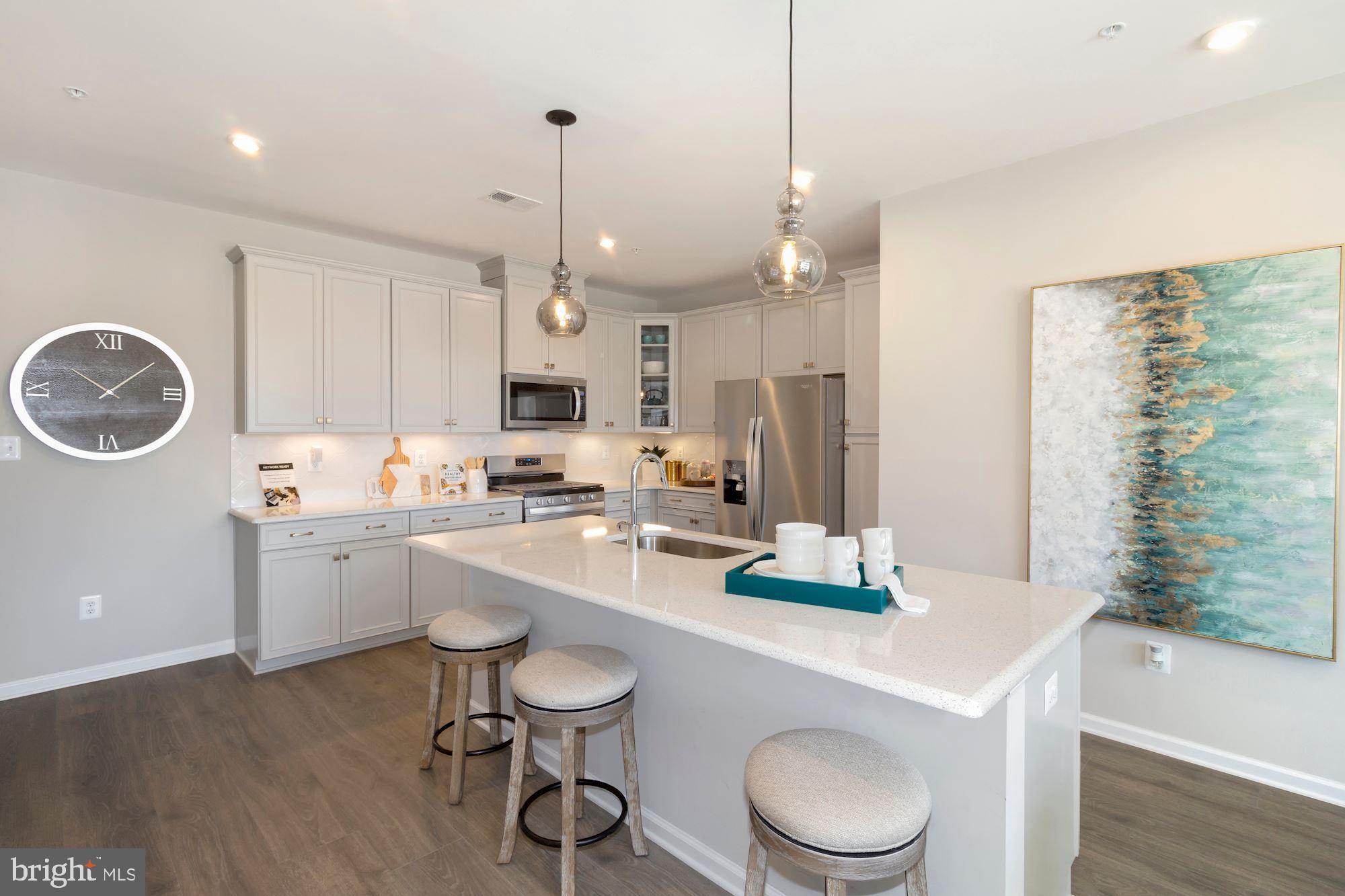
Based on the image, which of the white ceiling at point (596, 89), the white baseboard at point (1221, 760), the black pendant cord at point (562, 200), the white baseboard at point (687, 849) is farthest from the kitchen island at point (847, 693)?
the white ceiling at point (596, 89)

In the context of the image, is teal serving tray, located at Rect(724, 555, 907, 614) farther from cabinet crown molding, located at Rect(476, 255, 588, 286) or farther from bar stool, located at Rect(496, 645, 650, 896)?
cabinet crown molding, located at Rect(476, 255, 588, 286)

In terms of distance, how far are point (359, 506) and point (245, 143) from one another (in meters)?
2.08

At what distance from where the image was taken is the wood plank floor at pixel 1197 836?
191cm

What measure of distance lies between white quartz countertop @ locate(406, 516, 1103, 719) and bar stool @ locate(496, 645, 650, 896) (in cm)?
26

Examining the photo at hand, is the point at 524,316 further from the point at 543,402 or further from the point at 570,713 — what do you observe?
the point at 570,713

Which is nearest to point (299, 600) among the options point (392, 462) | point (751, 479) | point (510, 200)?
point (392, 462)

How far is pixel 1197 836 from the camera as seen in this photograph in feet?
7.00

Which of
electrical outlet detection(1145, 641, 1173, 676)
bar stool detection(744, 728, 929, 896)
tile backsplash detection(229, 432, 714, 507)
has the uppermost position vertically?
tile backsplash detection(229, 432, 714, 507)

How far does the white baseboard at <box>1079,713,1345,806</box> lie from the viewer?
2.36 metres

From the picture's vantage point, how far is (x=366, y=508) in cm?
389

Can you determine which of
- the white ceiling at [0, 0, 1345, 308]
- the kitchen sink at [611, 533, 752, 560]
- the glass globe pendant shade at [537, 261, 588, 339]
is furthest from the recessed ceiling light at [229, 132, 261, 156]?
the kitchen sink at [611, 533, 752, 560]

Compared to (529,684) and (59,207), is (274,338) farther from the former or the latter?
(529,684)

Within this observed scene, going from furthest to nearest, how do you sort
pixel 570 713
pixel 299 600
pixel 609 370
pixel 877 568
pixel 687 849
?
pixel 609 370
pixel 299 600
pixel 687 849
pixel 570 713
pixel 877 568

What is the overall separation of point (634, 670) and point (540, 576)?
0.41 metres
